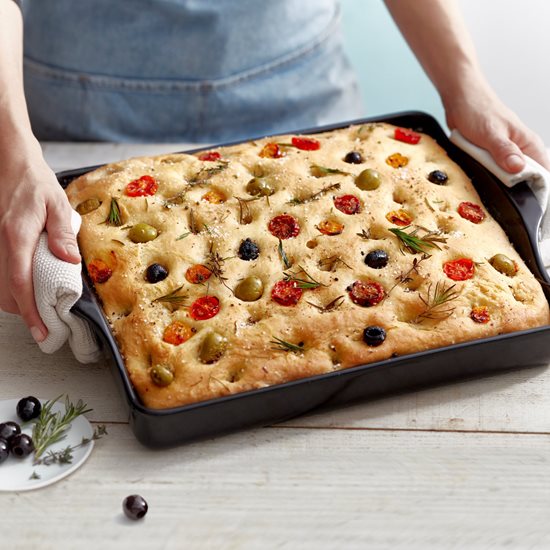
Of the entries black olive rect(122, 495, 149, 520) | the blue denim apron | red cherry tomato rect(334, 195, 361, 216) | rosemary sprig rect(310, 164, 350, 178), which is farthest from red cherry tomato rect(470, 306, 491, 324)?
the blue denim apron

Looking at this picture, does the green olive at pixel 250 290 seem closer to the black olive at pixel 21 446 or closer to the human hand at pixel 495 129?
the black olive at pixel 21 446

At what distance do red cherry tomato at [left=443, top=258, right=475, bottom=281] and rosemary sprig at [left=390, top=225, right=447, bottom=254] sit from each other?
5 centimetres

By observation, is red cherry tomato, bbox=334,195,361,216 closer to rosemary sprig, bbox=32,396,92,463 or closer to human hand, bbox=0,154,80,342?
human hand, bbox=0,154,80,342

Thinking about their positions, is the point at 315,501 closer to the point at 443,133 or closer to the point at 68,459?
the point at 68,459

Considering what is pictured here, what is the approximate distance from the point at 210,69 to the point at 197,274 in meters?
1.11

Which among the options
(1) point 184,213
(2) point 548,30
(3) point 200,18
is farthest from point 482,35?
(1) point 184,213


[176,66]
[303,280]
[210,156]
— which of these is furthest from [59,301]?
[176,66]

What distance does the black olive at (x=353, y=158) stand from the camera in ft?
6.89

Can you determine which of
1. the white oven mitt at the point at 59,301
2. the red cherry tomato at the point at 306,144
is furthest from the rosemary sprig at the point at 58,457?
the red cherry tomato at the point at 306,144

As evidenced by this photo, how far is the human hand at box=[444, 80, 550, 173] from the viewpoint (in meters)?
2.08

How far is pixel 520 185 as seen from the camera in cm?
206

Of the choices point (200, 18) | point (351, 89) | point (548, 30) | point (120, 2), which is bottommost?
point (548, 30)

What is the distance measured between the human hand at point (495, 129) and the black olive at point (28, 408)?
1.20m

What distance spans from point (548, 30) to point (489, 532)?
360cm
